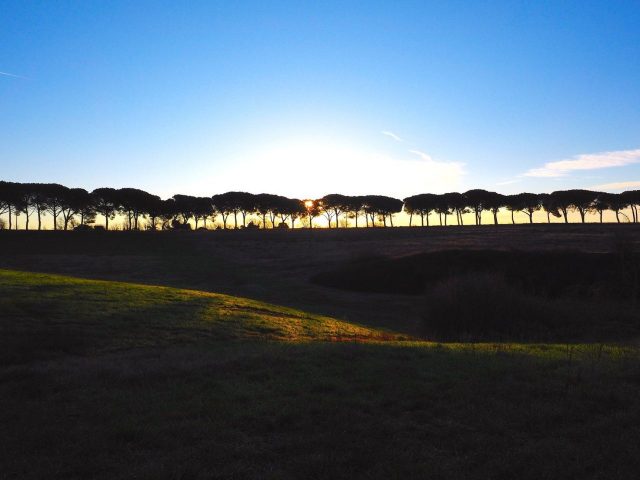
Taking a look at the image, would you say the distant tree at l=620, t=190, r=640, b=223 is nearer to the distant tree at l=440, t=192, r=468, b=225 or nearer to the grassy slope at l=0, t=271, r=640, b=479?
the distant tree at l=440, t=192, r=468, b=225

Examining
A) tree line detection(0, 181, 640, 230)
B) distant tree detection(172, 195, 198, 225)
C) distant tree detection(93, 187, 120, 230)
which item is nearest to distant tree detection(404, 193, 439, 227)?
tree line detection(0, 181, 640, 230)

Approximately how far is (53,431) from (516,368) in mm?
11046

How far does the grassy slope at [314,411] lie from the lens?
787 cm

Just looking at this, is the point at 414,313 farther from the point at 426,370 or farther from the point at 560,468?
the point at 560,468

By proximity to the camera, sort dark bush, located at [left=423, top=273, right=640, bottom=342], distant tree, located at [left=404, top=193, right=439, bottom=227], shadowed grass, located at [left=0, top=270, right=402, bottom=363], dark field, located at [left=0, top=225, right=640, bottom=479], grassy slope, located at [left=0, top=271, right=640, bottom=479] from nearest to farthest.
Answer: grassy slope, located at [left=0, top=271, right=640, bottom=479] < dark field, located at [left=0, top=225, right=640, bottom=479] < shadowed grass, located at [left=0, top=270, right=402, bottom=363] < dark bush, located at [left=423, top=273, right=640, bottom=342] < distant tree, located at [left=404, top=193, right=439, bottom=227]

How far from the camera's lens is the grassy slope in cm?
787

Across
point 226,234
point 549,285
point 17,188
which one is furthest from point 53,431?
point 17,188

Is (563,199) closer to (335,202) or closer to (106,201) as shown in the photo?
(335,202)

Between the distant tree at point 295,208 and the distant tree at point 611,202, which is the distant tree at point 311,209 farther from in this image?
the distant tree at point 611,202

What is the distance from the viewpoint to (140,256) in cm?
8931

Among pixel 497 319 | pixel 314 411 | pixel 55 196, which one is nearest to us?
pixel 314 411

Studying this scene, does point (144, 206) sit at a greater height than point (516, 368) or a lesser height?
greater

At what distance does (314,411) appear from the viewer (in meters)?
10.4

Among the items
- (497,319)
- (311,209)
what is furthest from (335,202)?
(497,319)
